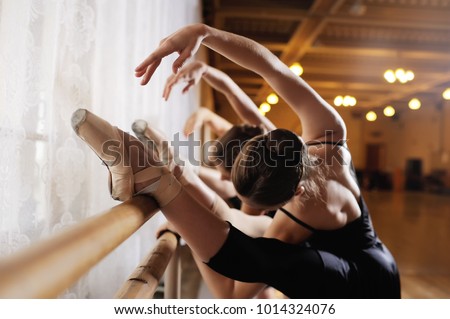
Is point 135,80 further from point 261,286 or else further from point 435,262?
point 435,262

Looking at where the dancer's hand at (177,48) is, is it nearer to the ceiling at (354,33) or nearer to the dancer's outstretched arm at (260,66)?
the dancer's outstretched arm at (260,66)

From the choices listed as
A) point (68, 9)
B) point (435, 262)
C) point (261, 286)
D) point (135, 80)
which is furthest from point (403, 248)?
point (68, 9)

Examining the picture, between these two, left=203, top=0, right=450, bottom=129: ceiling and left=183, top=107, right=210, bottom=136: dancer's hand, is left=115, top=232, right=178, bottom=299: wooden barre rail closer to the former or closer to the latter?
left=183, top=107, right=210, bottom=136: dancer's hand

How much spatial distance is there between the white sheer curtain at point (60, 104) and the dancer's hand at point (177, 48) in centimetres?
15

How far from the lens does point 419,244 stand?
409cm

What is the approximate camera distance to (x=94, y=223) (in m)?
0.46

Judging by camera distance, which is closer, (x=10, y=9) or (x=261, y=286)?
(x=10, y=9)

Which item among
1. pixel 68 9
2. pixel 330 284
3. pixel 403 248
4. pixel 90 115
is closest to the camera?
pixel 90 115

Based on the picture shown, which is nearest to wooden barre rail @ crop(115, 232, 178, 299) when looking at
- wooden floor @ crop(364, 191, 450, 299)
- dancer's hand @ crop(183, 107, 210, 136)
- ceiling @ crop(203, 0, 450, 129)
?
dancer's hand @ crop(183, 107, 210, 136)

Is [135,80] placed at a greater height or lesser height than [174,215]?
greater

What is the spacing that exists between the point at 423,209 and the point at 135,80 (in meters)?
7.56

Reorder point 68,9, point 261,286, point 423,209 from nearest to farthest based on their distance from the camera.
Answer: point 68,9 < point 261,286 < point 423,209

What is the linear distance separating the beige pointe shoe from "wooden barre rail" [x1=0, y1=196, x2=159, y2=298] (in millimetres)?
114

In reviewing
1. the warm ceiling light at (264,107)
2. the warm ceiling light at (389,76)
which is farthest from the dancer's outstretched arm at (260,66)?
the warm ceiling light at (389,76)
